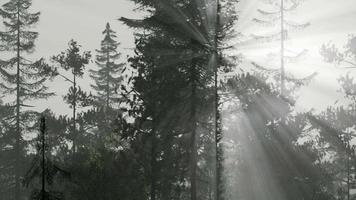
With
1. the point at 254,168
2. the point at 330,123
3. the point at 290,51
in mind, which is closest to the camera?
the point at 254,168

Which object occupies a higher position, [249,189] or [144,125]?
[144,125]

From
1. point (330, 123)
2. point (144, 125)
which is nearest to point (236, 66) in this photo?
point (144, 125)

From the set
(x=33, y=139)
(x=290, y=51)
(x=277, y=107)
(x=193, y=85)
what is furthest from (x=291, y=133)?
(x=33, y=139)

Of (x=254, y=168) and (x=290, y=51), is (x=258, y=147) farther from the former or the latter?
(x=290, y=51)

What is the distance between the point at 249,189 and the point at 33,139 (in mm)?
18620

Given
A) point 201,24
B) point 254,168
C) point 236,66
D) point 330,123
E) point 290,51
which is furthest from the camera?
point 330,123

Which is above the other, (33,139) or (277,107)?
(277,107)

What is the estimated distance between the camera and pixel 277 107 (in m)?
29.5

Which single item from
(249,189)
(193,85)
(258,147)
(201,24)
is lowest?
(249,189)

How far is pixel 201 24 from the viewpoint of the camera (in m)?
21.2

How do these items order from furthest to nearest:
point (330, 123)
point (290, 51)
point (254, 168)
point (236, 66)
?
point (330, 123) < point (290, 51) < point (254, 168) < point (236, 66)

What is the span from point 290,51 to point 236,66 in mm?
13892

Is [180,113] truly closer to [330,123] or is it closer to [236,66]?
[236,66]

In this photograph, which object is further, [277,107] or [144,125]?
[277,107]
